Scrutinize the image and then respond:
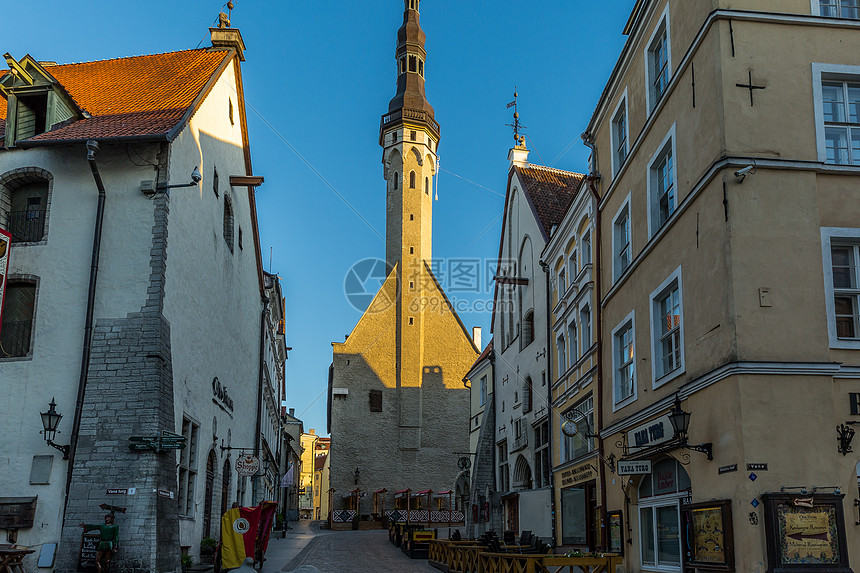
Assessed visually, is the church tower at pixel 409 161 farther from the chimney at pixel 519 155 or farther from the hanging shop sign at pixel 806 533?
the hanging shop sign at pixel 806 533

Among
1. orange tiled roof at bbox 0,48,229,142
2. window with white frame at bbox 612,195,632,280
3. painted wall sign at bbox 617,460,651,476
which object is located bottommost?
painted wall sign at bbox 617,460,651,476

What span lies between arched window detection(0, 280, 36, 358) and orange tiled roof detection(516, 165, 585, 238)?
54.1 feet

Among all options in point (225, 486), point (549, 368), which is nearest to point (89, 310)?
point (225, 486)

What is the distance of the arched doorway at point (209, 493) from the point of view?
23094mm

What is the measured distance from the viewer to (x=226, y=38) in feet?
89.4

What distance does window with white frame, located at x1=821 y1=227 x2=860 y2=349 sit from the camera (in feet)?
37.4

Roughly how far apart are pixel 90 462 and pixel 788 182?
13.6 m

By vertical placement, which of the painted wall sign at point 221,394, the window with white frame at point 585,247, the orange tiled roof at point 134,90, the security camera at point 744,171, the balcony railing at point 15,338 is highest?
the orange tiled roof at point 134,90

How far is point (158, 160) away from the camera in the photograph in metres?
18.6

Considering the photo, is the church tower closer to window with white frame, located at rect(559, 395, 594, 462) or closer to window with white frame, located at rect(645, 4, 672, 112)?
window with white frame, located at rect(559, 395, 594, 462)

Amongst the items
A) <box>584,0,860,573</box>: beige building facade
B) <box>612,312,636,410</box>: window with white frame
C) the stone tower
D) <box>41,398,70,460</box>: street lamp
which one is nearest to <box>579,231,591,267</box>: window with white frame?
<box>612,312,636,410</box>: window with white frame

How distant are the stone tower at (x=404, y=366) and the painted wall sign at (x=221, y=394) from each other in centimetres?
2600

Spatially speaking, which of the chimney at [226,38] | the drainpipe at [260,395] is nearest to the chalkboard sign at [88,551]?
the drainpipe at [260,395]

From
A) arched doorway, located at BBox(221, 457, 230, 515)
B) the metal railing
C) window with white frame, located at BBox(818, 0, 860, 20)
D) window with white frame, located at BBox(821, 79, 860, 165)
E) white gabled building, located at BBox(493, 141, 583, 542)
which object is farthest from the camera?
the metal railing
